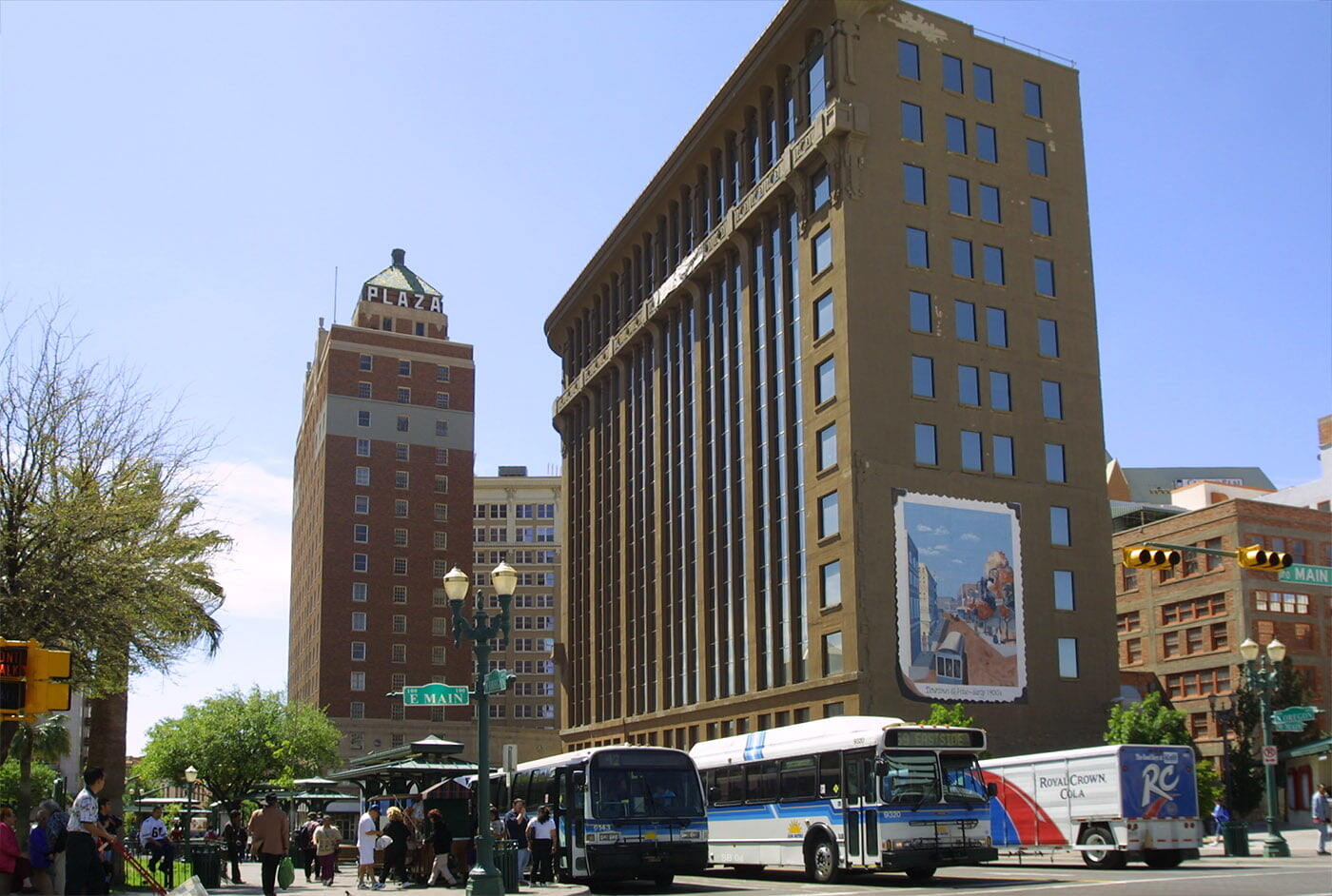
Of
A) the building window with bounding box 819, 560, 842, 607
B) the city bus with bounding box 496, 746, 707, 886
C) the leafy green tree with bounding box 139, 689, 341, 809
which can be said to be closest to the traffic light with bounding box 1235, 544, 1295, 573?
the city bus with bounding box 496, 746, 707, 886

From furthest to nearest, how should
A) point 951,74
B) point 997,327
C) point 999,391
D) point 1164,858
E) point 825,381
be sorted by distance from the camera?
point 951,74 < point 997,327 < point 999,391 < point 825,381 < point 1164,858

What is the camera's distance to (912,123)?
58.2 meters

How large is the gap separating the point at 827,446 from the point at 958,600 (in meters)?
8.19

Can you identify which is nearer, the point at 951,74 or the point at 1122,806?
the point at 1122,806

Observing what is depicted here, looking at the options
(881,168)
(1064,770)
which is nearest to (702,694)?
(881,168)

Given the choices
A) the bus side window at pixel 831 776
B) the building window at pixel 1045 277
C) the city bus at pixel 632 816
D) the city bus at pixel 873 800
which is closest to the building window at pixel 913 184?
the building window at pixel 1045 277

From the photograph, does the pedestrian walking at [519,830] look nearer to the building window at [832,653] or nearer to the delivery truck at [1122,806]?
the delivery truck at [1122,806]

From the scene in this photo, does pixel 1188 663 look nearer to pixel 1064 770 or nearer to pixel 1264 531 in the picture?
pixel 1264 531

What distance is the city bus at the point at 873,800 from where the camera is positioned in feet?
87.5

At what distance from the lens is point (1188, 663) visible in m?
75.2

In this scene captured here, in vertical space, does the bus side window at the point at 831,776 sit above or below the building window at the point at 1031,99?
below

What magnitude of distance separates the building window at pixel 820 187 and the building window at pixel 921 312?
17.9ft

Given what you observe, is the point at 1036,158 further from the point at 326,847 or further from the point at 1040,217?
the point at 326,847

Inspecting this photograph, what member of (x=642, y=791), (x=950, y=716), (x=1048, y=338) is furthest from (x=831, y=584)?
(x=642, y=791)
